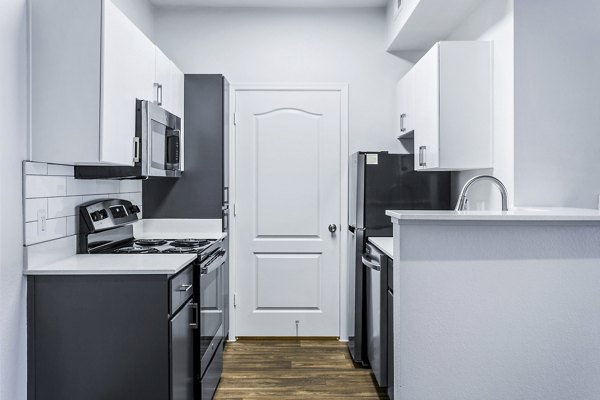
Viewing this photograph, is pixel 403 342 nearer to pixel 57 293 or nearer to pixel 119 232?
pixel 57 293

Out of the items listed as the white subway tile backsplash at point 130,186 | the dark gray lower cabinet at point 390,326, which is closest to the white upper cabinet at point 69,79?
the white subway tile backsplash at point 130,186

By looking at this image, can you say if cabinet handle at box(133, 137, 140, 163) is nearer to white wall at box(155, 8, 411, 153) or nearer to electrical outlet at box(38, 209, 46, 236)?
electrical outlet at box(38, 209, 46, 236)

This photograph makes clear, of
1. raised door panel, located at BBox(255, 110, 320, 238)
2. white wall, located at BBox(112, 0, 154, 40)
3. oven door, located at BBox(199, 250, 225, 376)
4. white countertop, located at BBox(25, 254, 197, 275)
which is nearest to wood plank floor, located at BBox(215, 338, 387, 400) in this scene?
oven door, located at BBox(199, 250, 225, 376)

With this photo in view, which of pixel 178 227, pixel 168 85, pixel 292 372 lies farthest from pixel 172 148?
pixel 292 372

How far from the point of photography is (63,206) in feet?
7.32

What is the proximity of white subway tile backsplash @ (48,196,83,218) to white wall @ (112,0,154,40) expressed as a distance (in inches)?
53.6

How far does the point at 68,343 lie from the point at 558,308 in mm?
1857

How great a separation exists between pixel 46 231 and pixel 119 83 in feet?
2.44

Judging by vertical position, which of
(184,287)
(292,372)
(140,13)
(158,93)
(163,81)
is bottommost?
(292,372)

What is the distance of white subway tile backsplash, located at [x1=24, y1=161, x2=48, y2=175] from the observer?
1918 mm

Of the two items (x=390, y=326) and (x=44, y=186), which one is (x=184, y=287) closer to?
(x=44, y=186)

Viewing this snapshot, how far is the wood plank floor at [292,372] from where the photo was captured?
275cm

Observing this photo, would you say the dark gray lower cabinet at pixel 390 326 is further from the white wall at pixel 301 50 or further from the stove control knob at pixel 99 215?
the stove control knob at pixel 99 215

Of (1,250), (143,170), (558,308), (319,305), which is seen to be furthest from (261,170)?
(558,308)
